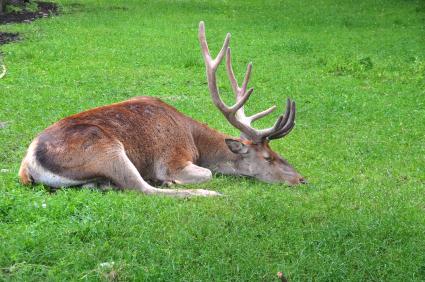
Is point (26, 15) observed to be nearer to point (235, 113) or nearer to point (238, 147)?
point (235, 113)

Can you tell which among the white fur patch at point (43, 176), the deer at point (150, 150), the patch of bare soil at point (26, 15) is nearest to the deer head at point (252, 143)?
A: the deer at point (150, 150)

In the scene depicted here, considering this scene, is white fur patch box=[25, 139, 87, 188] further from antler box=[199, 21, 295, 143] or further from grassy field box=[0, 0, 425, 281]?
antler box=[199, 21, 295, 143]

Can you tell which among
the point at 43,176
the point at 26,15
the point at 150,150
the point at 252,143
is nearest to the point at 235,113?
the point at 252,143

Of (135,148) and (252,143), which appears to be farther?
(252,143)

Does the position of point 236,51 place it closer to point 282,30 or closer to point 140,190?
point 282,30

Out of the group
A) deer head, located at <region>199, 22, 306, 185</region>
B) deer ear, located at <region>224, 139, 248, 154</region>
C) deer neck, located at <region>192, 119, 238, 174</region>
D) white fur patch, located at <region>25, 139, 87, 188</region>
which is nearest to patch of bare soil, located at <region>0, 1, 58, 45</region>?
deer neck, located at <region>192, 119, 238, 174</region>

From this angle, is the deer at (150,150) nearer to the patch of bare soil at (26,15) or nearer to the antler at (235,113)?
the antler at (235,113)

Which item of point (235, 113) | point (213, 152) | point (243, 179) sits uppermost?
point (235, 113)

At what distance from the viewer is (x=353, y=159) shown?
8352mm

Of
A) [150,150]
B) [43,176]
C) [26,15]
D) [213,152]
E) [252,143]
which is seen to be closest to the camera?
[43,176]

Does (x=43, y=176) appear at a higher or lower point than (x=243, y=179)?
higher

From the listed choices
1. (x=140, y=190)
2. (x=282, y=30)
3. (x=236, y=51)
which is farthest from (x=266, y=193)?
(x=282, y=30)

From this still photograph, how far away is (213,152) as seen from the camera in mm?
8070

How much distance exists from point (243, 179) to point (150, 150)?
1.01m
